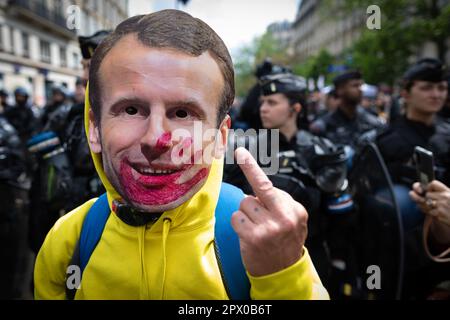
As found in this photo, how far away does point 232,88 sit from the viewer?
110cm

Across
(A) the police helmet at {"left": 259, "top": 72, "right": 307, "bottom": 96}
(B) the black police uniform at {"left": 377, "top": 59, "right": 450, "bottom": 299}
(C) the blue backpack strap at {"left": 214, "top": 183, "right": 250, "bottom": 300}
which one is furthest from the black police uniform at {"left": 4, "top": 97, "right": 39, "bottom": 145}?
(C) the blue backpack strap at {"left": 214, "top": 183, "right": 250, "bottom": 300}

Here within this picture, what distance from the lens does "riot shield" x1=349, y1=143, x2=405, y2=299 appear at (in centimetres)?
207

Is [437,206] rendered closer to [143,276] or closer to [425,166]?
[425,166]

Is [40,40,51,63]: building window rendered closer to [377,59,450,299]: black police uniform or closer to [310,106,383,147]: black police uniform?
[310,106,383,147]: black police uniform

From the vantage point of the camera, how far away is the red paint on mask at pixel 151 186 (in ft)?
3.36

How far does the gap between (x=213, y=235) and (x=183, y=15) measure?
68 centimetres

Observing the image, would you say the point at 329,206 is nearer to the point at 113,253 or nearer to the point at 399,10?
the point at 113,253

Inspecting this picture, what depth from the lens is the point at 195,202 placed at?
→ 114cm

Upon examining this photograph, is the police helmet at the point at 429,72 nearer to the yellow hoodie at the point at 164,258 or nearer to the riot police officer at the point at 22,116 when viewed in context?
the yellow hoodie at the point at 164,258

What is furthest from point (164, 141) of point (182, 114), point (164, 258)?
point (164, 258)

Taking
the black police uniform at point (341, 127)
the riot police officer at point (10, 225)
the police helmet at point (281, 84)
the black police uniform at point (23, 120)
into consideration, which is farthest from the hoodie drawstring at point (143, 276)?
the black police uniform at point (23, 120)

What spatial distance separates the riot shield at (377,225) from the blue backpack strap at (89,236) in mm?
1366

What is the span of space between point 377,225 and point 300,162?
0.71 metres
